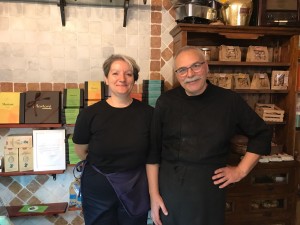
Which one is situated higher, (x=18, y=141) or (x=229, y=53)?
(x=229, y=53)

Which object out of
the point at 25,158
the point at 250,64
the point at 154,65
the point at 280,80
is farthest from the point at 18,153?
the point at 280,80

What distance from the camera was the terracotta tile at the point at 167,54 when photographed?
246 cm

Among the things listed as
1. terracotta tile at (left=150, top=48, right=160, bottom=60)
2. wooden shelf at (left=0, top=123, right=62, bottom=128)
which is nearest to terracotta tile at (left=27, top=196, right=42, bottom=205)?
wooden shelf at (left=0, top=123, right=62, bottom=128)

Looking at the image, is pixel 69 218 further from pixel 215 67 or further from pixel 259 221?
pixel 215 67

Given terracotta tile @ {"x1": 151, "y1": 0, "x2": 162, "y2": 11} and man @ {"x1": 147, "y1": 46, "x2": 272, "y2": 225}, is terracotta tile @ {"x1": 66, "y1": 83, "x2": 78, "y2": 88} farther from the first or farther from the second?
man @ {"x1": 147, "y1": 46, "x2": 272, "y2": 225}

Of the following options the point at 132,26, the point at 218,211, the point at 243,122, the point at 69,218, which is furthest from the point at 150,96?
the point at 69,218

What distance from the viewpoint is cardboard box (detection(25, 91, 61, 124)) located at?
6.92ft

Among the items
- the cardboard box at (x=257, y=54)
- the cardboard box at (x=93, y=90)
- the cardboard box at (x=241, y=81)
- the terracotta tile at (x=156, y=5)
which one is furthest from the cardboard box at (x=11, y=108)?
the cardboard box at (x=257, y=54)

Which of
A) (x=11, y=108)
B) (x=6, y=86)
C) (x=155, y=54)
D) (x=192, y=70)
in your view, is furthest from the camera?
(x=155, y=54)

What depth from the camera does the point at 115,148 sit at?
1.51m

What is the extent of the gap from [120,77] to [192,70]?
0.39 m

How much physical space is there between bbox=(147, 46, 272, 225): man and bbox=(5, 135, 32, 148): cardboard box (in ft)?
3.76

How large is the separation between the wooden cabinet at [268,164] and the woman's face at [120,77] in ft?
2.73

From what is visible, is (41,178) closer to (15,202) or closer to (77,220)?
(15,202)
